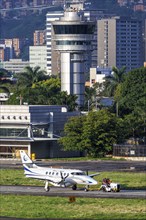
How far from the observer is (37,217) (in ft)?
254

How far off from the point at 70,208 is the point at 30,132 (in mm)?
66474

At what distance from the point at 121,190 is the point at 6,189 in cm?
987

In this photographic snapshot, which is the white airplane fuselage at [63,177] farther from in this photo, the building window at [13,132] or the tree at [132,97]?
the tree at [132,97]

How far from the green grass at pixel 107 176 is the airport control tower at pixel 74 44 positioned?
76.0 meters

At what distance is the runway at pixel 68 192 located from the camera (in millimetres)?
92856

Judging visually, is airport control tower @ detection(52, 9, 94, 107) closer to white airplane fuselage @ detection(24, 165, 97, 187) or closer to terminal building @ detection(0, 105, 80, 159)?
terminal building @ detection(0, 105, 80, 159)

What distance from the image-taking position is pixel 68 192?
95812mm

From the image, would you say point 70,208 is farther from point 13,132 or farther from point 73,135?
point 13,132

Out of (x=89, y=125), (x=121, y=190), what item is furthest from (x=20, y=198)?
(x=89, y=125)

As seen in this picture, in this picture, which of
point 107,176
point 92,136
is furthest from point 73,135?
point 107,176

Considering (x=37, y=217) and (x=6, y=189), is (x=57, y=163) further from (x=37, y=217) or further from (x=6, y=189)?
(x=37, y=217)

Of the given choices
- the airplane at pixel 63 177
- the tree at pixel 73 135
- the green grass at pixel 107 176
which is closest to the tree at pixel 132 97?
the tree at pixel 73 135

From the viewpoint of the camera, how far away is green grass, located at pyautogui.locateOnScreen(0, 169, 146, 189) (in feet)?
340

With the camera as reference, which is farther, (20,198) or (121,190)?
(121,190)
